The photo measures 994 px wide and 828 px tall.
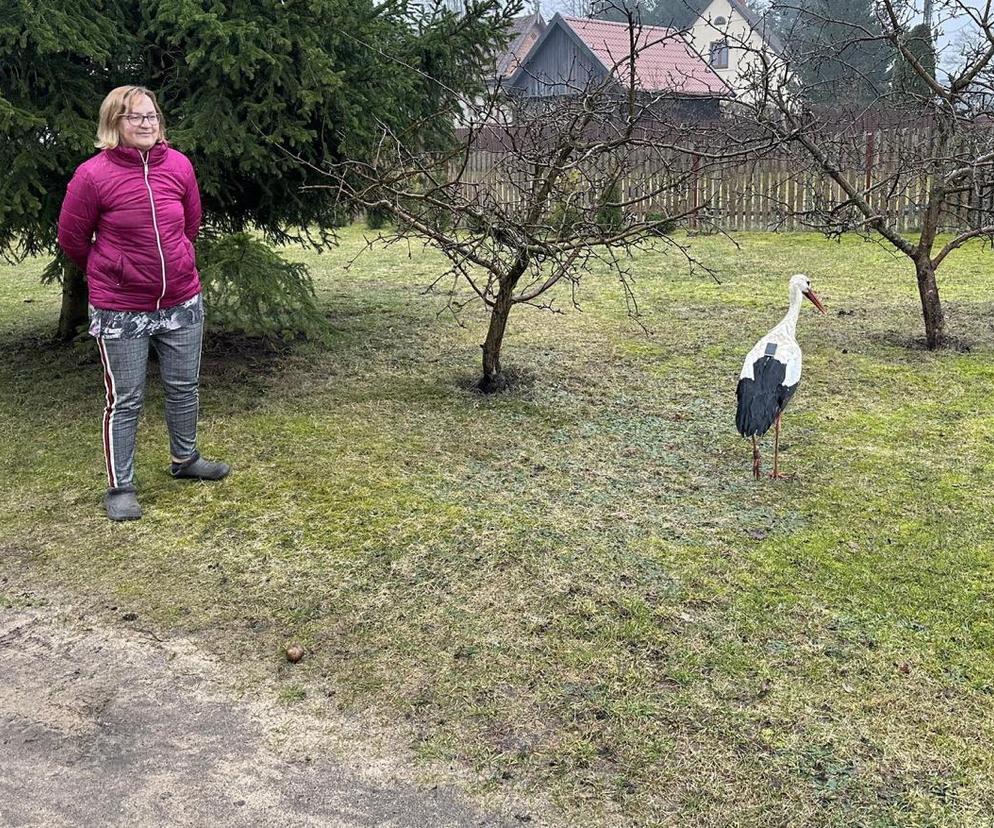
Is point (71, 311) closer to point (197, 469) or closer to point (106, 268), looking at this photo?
point (197, 469)

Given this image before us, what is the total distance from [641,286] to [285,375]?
193 inches

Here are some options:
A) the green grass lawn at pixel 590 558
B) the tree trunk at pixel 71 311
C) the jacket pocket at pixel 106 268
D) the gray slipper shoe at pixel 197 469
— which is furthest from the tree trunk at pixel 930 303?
the tree trunk at pixel 71 311

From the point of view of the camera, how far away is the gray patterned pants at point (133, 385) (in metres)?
4.52

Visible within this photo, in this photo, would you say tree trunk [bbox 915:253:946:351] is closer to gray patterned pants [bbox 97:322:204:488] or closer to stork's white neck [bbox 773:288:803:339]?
stork's white neck [bbox 773:288:803:339]

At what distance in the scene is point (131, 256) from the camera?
438 centimetres

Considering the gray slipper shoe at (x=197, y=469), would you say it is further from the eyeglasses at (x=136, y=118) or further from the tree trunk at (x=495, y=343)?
the tree trunk at (x=495, y=343)

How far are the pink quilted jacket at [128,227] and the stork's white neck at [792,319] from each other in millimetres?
3075

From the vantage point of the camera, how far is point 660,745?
2863mm

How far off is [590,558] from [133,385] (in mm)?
2303

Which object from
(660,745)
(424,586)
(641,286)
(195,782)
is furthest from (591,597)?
(641,286)

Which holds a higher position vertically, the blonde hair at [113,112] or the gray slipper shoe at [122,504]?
the blonde hair at [113,112]

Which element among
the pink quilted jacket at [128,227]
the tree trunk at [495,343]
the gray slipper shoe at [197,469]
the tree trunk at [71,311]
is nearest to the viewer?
the pink quilted jacket at [128,227]

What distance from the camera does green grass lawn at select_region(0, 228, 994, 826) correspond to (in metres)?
2.85

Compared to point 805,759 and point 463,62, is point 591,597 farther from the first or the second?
point 463,62
